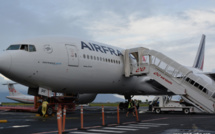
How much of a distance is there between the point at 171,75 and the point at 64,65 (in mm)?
8696

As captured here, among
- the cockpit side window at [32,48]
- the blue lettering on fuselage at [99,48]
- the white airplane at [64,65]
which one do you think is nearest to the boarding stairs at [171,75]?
the blue lettering on fuselage at [99,48]

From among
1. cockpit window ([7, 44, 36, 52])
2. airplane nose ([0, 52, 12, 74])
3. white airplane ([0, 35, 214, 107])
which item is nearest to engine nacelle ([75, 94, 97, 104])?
white airplane ([0, 35, 214, 107])

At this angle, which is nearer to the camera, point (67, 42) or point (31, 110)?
point (67, 42)

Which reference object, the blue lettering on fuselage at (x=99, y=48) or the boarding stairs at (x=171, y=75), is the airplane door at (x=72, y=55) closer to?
the blue lettering on fuselage at (x=99, y=48)

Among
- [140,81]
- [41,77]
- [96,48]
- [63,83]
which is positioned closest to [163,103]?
[140,81]

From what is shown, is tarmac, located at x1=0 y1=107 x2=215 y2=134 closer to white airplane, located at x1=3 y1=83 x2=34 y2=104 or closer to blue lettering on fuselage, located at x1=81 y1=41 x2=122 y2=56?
blue lettering on fuselage, located at x1=81 y1=41 x2=122 y2=56

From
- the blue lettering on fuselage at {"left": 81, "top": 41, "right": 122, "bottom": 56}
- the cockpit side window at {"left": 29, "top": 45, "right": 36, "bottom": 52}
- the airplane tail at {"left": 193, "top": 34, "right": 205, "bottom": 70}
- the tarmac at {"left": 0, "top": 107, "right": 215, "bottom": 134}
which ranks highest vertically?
the airplane tail at {"left": 193, "top": 34, "right": 205, "bottom": 70}

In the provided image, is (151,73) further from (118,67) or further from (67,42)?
(67,42)

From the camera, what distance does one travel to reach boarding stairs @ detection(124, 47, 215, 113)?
1898 centimetres

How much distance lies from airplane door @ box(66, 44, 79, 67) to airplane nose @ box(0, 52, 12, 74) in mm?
3714

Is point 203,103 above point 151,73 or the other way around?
the other way around

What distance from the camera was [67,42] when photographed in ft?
57.2

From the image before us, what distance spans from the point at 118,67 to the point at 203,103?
6745 millimetres

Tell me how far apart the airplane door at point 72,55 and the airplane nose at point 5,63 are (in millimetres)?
3714
